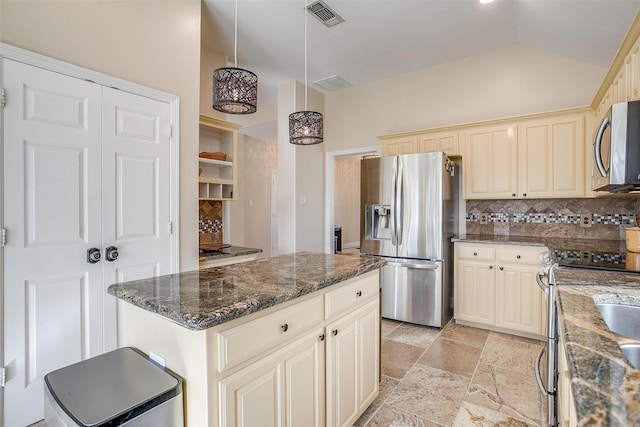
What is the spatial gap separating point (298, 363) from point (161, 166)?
1905 millimetres

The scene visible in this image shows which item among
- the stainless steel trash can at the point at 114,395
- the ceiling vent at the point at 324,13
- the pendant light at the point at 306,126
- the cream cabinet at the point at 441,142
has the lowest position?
the stainless steel trash can at the point at 114,395

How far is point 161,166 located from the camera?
2461mm

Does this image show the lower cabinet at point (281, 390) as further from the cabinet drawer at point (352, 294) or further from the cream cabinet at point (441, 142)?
the cream cabinet at point (441, 142)

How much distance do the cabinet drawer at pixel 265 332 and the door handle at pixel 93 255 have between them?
5.13 ft

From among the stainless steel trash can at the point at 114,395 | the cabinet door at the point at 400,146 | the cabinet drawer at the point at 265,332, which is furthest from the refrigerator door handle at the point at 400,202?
the stainless steel trash can at the point at 114,395

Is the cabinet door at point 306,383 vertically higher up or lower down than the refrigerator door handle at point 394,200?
lower down

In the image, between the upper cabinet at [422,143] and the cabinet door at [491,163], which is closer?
the cabinet door at [491,163]

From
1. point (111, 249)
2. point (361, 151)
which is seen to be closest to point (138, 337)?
point (111, 249)

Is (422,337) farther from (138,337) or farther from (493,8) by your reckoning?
(493,8)

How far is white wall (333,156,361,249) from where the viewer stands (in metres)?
7.78

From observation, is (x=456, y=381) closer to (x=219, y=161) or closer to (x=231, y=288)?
(x=231, y=288)

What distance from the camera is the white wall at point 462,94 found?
3293 millimetres

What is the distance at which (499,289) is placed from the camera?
3137 millimetres

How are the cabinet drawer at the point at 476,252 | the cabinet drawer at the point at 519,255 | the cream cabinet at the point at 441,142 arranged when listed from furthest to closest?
the cream cabinet at the point at 441,142
the cabinet drawer at the point at 476,252
the cabinet drawer at the point at 519,255
